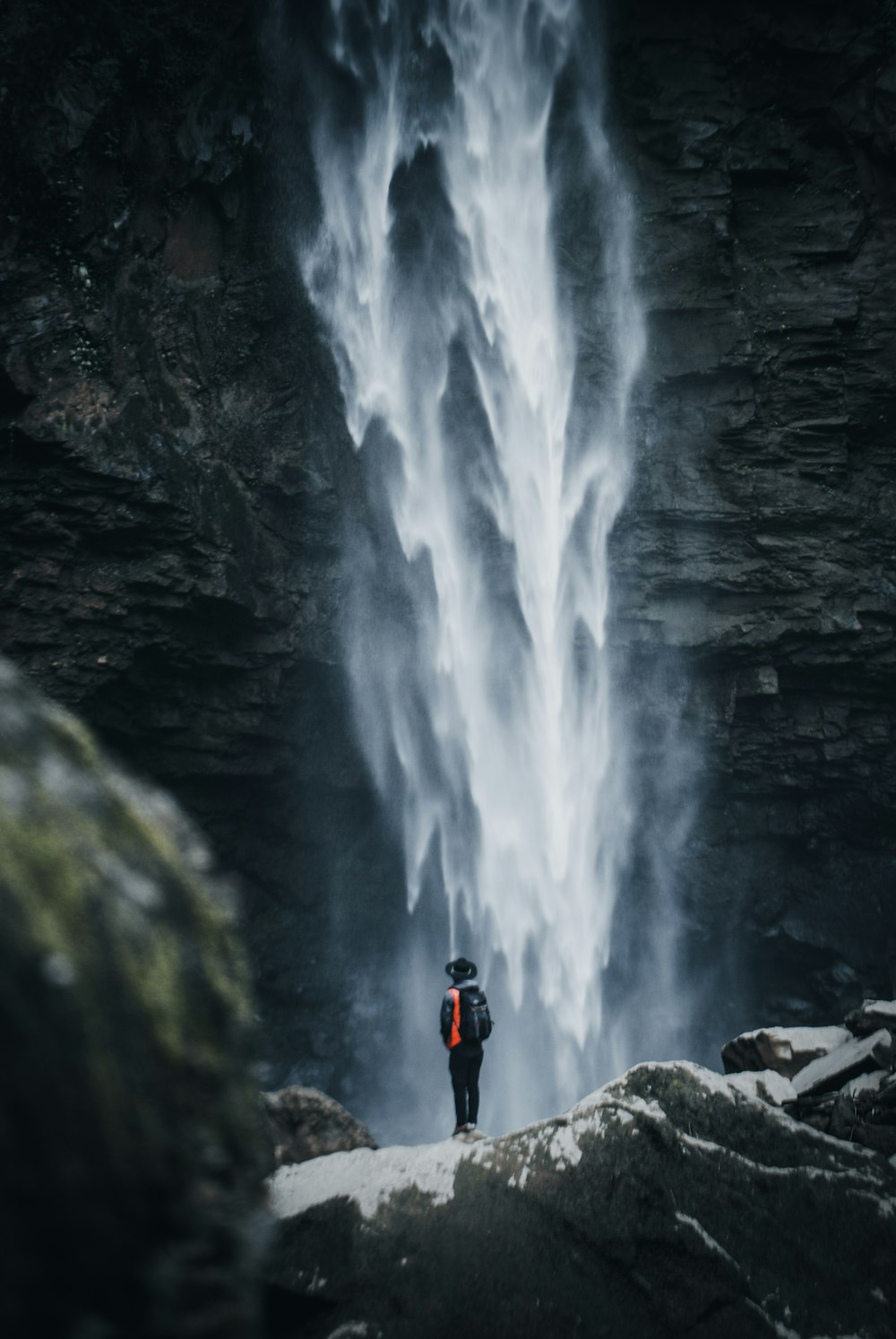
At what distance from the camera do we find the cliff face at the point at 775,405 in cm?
1378

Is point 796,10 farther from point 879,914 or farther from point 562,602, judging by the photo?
point 879,914

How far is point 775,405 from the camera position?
14.0m

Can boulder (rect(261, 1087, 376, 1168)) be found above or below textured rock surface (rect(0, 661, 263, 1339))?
above

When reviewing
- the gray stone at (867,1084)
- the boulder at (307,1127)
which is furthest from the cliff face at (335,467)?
the gray stone at (867,1084)

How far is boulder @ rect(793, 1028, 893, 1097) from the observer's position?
225 inches

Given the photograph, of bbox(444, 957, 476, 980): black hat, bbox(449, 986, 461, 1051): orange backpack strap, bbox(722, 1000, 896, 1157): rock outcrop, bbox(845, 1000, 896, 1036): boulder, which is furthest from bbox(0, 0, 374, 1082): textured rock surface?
bbox(845, 1000, 896, 1036): boulder

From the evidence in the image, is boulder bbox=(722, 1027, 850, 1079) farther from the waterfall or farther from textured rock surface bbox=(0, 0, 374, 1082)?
textured rock surface bbox=(0, 0, 374, 1082)

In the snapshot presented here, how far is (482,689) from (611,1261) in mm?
12076

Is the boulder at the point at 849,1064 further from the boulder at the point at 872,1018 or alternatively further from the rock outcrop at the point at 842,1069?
the boulder at the point at 872,1018

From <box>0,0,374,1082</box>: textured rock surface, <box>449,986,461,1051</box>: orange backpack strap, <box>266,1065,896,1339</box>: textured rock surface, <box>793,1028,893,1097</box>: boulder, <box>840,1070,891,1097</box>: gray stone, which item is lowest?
<box>266,1065,896,1339</box>: textured rock surface

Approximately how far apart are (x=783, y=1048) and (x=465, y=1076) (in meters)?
2.83

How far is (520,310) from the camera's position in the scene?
15.2 meters

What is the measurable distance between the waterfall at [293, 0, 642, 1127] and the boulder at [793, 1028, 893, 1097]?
9.73 metres

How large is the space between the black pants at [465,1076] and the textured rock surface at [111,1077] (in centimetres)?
570
